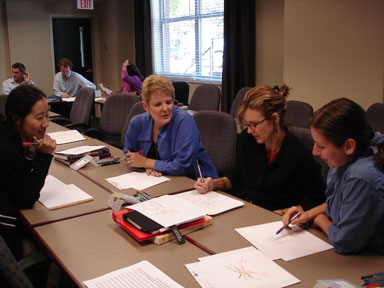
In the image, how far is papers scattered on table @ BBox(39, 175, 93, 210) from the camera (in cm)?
197

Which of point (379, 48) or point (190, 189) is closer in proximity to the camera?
point (190, 189)

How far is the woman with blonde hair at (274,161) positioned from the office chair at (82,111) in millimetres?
2786

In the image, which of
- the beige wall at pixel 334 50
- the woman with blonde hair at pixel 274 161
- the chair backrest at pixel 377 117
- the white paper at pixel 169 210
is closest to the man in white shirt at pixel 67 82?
the beige wall at pixel 334 50

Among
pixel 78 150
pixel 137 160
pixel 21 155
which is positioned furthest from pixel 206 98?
pixel 21 155

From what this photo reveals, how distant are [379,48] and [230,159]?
86.5 inches

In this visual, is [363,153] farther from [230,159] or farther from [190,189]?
[230,159]

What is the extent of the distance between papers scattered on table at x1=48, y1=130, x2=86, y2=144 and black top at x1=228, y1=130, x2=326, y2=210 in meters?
1.61

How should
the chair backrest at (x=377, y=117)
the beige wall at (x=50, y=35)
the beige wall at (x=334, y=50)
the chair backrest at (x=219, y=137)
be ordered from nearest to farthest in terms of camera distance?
the chair backrest at (x=219, y=137) < the chair backrest at (x=377, y=117) < the beige wall at (x=334, y=50) < the beige wall at (x=50, y=35)

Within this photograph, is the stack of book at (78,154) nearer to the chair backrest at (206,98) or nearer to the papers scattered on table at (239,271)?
the papers scattered on table at (239,271)

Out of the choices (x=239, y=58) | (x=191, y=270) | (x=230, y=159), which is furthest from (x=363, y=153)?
(x=239, y=58)

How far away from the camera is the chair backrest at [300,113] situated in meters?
3.50

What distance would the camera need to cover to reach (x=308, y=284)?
1264 millimetres

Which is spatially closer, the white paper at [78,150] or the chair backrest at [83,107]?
the white paper at [78,150]

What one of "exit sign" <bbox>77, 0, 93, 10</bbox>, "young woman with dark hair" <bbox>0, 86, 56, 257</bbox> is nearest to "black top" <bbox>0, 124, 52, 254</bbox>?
"young woman with dark hair" <bbox>0, 86, 56, 257</bbox>
